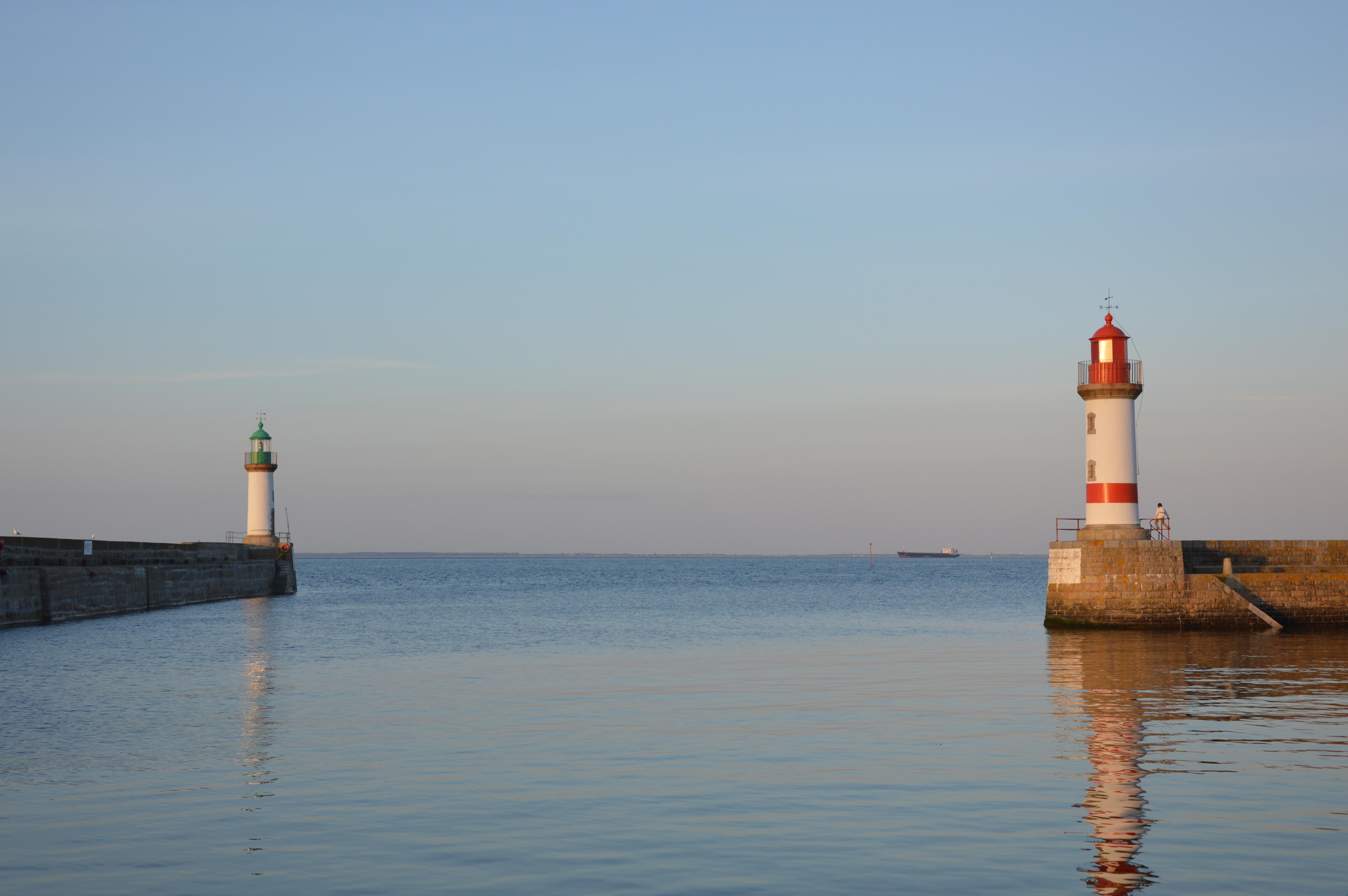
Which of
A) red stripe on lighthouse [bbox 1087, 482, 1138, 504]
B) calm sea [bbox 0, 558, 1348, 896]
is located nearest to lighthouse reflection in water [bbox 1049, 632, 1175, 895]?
calm sea [bbox 0, 558, 1348, 896]

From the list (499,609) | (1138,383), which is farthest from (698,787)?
(499,609)

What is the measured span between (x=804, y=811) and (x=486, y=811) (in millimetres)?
2909

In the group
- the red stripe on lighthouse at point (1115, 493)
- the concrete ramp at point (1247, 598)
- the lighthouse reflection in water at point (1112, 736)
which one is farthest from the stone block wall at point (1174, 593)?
the lighthouse reflection in water at point (1112, 736)

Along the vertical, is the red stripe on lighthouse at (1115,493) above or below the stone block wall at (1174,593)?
above

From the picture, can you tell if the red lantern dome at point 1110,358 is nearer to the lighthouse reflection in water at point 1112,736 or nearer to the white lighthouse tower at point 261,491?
the lighthouse reflection in water at point 1112,736

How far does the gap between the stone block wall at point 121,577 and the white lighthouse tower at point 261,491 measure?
1126 millimetres

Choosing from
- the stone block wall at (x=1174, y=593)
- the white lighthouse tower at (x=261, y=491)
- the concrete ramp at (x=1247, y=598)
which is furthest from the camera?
the white lighthouse tower at (x=261, y=491)

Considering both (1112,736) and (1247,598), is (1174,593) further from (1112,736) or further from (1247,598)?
(1112,736)

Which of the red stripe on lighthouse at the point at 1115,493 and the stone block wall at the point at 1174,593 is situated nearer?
the stone block wall at the point at 1174,593

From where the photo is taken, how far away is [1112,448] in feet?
104

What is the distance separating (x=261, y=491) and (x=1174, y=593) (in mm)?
49649

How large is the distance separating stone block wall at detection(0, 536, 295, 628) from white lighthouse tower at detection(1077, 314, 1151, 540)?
30.1m

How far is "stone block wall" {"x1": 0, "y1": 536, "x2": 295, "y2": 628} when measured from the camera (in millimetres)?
37344

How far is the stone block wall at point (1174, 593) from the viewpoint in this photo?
30.8m
